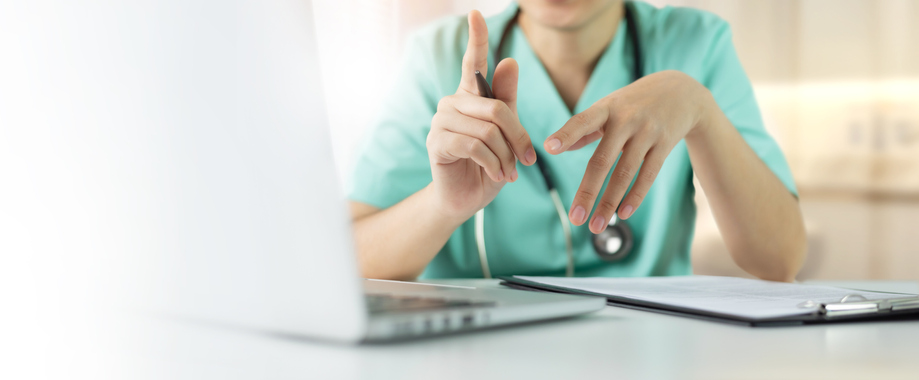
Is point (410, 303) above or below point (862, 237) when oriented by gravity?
above

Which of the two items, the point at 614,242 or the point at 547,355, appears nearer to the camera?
the point at 547,355

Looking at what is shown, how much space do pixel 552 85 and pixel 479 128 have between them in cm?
40

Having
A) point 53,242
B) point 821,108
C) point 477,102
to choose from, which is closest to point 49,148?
point 53,242

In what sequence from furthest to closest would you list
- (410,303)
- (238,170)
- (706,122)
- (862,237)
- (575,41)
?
1. (862,237)
2. (575,41)
3. (706,122)
4. (410,303)
5. (238,170)

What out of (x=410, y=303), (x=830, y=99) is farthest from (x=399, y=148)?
(x=830, y=99)

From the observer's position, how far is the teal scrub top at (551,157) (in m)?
0.86

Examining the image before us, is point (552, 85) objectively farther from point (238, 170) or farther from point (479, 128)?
point (238, 170)

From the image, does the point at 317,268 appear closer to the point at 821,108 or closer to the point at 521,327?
the point at 521,327

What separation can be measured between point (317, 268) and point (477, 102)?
35 cm

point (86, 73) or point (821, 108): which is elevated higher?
point (821, 108)

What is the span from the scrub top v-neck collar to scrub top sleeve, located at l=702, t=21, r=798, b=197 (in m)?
0.13

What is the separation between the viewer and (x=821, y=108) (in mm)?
1854

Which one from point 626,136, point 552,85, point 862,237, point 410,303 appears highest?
point 552,85

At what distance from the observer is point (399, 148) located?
89 cm
